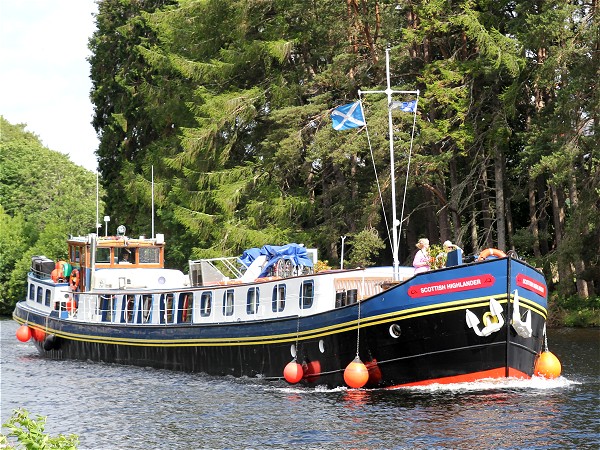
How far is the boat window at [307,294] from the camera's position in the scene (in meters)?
31.6

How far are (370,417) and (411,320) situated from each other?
335 centimetres

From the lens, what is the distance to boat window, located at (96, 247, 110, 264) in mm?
42500

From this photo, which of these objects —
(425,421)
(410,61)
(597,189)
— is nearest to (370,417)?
(425,421)

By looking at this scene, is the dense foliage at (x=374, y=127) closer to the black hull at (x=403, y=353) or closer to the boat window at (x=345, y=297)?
the black hull at (x=403, y=353)

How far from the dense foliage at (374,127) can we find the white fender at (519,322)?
18.7 metres

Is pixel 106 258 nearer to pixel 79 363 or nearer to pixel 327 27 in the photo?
pixel 79 363

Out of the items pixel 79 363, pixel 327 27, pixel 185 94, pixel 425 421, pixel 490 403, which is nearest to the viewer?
pixel 425 421

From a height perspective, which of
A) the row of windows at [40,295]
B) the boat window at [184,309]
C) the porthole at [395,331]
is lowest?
the porthole at [395,331]

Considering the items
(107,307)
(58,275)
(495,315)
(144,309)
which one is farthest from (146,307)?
(495,315)

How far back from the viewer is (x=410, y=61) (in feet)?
183

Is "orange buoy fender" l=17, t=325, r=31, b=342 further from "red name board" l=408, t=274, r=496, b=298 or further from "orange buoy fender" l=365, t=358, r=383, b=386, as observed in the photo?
"red name board" l=408, t=274, r=496, b=298

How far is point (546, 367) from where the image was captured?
29344mm

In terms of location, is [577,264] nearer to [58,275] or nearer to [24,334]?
[58,275]

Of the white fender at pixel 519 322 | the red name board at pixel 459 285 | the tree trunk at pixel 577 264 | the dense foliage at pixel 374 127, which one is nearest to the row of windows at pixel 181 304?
the red name board at pixel 459 285
